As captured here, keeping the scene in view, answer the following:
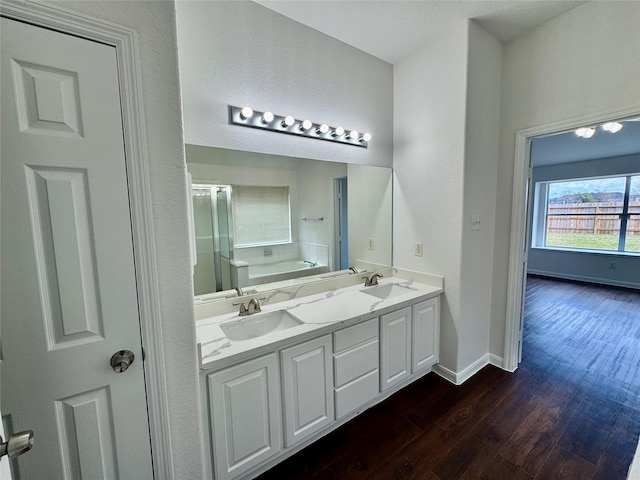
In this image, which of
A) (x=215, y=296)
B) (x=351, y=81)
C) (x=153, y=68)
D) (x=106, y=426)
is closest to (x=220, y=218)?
(x=215, y=296)

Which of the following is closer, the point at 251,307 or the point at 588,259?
the point at 251,307

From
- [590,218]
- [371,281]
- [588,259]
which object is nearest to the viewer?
[371,281]

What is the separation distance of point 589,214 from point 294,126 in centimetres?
657

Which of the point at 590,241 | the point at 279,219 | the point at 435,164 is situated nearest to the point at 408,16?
the point at 435,164

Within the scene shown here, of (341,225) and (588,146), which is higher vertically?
(588,146)

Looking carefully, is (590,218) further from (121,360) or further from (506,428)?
(121,360)

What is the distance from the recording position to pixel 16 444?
1.99 feet

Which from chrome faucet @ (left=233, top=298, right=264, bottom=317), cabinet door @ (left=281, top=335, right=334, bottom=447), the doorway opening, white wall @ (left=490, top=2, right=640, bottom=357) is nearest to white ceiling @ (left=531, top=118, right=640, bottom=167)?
white wall @ (left=490, top=2, right=640, bottom=357)

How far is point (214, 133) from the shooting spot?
167 centimetres

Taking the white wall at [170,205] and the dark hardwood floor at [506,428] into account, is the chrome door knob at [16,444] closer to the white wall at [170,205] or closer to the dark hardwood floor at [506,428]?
the white wall at [170,205]

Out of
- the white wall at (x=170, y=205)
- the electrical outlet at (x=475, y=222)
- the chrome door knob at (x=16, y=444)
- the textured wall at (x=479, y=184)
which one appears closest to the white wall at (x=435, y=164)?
the textured wall at (x=479, y=184)

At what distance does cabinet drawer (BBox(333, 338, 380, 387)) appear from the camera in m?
1.67

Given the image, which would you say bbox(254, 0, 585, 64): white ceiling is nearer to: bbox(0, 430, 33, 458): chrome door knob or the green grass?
bbox(0, 430, 33, 458): chrome door knob

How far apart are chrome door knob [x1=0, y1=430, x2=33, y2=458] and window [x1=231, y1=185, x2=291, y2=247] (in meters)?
1.36
